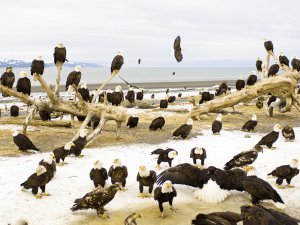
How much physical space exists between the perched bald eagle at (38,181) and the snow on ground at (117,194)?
7.1 inches

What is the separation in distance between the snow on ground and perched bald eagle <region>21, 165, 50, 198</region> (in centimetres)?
18

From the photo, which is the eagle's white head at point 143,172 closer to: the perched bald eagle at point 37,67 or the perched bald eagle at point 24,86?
the perched bald eagle at point 37,67

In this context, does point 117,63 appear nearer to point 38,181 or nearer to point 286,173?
point 38,181

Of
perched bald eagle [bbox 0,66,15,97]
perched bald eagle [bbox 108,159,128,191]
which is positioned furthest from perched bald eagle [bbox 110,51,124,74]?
perched bald eagle [bbox 108,159,128,191]

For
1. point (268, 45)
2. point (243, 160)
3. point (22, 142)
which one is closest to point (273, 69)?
point (268, 45)

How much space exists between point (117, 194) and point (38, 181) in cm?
182

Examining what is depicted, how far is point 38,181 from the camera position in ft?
28.9

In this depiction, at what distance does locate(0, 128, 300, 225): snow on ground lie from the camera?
796cm

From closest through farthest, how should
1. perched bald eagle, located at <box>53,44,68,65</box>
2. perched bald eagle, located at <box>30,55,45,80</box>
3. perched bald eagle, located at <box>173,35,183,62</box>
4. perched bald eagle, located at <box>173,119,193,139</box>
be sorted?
perched bald eagle, located at <box>30,55,45,80</box>, perched bald eagle, located at <box>53,44,68,65</box>, perched bald eagle, located at <box>173,119,193,139</box>, perched bald eagle, located at <box>173,35,183,62</box>

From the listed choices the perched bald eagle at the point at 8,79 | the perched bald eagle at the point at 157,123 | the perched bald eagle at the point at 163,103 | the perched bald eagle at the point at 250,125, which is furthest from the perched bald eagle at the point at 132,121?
the perched bald eagle at the point at 163,103

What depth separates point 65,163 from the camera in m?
11.6

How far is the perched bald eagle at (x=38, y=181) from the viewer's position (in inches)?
347

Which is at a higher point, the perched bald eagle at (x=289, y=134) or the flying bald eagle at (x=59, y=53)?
the flying bald eagle at (x=59, y=53)

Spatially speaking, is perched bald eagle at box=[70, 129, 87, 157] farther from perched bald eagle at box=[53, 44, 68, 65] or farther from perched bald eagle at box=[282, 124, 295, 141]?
perched bald eagle at box=[282, 124, 295, 141]
